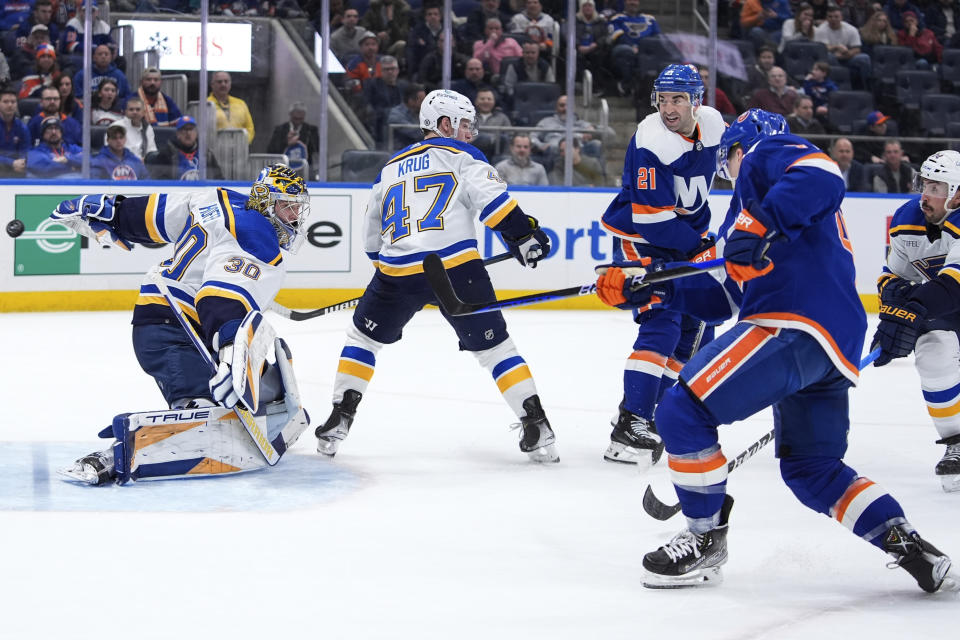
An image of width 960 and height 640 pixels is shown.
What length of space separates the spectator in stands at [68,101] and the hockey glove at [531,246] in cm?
457

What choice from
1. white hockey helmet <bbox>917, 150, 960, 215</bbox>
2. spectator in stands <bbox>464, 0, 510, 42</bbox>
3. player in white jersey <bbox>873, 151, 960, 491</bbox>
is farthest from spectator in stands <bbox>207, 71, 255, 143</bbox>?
white hockey helmet <bbox>917, 150, 960, 215</bbox>

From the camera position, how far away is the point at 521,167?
8680 millimetres

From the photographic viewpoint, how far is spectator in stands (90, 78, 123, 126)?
7898 millimetres

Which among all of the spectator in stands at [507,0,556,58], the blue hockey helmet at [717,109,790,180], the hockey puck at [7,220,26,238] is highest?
the spectator in stands at [507,0,556,58]

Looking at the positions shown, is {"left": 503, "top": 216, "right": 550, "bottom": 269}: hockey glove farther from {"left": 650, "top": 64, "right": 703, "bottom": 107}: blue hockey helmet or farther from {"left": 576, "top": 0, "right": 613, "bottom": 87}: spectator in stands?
{"left": 576, "top": 0, "right": 613, "bottom": 87}: spectator in stands

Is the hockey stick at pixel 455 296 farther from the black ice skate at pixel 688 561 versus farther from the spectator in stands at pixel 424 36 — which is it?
the spectator in stands at pixel 424 36

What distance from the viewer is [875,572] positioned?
3.04 meters

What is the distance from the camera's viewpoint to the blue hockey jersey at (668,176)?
416 cm

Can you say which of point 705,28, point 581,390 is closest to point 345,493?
point 581,390

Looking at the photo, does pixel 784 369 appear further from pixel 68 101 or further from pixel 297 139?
pixel 68 101

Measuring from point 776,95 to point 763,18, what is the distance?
2.65 ft

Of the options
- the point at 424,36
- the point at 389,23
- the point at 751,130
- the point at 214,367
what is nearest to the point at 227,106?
the point at 389,23

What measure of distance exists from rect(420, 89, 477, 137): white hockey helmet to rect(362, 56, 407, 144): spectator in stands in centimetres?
422

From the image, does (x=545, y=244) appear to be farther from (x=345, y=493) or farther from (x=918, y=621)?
(x=918, y=621)
